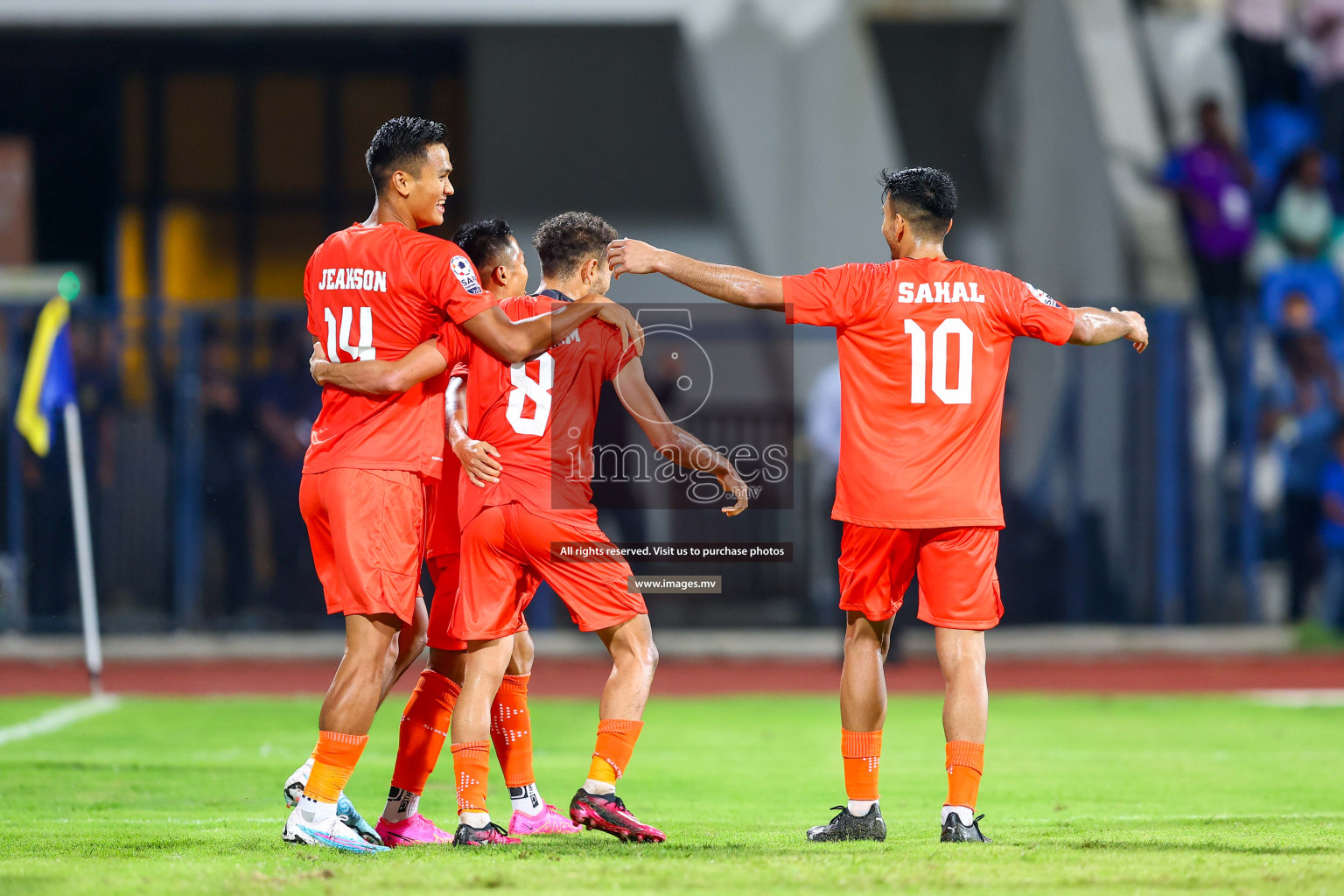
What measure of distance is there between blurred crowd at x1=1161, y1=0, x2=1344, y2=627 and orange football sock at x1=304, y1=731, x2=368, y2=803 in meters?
11.5

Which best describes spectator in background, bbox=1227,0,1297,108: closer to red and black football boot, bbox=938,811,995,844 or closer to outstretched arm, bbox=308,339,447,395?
red and black football boot, bbox=938,811,995,844

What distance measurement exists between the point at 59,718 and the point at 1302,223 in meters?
12.6

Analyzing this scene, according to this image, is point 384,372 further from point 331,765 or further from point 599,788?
point 599,788

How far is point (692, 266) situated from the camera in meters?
5.77

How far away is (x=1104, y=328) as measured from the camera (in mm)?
5945

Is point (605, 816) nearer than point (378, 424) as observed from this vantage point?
Yes

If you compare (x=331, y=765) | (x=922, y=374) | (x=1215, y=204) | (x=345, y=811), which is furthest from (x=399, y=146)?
(x=1215, y=204)

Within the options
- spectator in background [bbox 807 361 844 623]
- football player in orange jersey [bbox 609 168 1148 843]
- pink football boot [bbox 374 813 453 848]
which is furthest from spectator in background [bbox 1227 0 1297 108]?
pink football boot [bbox 374 813 453 848]

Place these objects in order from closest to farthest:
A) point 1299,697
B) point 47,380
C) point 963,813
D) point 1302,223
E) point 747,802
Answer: point 963,813
point 747,802
point 1299,697
point 47,380
point 1302,223

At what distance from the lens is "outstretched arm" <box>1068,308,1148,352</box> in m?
5.93

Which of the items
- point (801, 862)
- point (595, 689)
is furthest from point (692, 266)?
point (595, 689)

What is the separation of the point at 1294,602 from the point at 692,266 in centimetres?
1117

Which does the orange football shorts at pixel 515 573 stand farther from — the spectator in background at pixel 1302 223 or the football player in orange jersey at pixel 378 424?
the spectator in background at pixel 1302 223

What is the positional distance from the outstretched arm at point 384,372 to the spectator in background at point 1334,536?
1121cm
